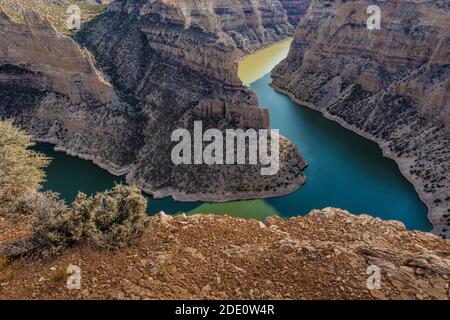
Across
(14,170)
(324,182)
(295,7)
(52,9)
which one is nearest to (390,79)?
(324,182)

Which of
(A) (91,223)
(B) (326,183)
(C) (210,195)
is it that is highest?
(A) (91,223)

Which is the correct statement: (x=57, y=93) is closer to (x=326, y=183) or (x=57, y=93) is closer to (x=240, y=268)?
(x=326, y=183)

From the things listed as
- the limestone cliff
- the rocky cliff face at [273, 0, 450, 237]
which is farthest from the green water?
the limestone cliff

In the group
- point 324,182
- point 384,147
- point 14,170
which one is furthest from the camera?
point 384,147

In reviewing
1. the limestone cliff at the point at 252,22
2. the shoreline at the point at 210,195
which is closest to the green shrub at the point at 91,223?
the shoreline at the point at 210,195

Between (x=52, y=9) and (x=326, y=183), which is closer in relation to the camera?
(x=326, y=183)

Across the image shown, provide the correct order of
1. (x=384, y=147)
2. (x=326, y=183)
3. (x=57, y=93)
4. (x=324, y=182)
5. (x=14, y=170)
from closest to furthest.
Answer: (x=14, y=170), (x=326, y=183), (x=324, y=182), (x=384, y=147), (x=57, y=93)
